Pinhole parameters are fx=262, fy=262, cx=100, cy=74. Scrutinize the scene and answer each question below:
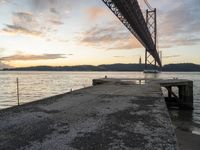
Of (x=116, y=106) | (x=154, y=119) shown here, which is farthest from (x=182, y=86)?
(x=154, y=119)

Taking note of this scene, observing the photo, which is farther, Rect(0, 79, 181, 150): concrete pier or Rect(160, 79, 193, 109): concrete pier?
Rect(160, 79, 193, 109): concrete pier

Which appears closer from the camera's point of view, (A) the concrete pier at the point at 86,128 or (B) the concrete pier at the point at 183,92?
(A) the concrete pier at the point at 86,128

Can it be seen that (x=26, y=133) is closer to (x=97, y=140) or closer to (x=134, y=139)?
(x=97, y=140)

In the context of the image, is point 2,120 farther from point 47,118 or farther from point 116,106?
point 116,106

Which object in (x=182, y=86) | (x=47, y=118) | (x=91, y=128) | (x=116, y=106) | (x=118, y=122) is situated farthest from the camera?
(x=182, y=86)

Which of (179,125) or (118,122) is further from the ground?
(118,122)

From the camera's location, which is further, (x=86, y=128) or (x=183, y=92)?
(x=183, y=92)

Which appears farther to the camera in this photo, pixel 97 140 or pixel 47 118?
pixel 47 118

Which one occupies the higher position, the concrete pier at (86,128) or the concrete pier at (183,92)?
the concrete pier at (86,128)

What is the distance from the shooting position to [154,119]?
675 centimetres

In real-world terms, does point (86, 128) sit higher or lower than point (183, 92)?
higher

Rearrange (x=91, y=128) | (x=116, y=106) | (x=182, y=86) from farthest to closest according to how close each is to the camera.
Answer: (x=182, y=86), (x=116, y=106), (x=91, y=128)

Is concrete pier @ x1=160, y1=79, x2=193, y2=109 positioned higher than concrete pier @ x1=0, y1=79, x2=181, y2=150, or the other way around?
concrete pier @ x1=0, y1=79, x2=181, y2=150

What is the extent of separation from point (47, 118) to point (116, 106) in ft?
9.15
